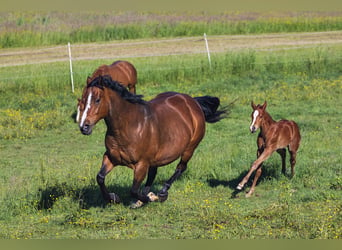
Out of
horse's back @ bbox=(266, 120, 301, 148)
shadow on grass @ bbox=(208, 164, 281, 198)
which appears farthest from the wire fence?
horse's back @ bbox=(266, 120, 301, 148)

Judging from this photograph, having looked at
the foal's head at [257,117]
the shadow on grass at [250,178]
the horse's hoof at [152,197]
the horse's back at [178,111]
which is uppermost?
the horse's back at [178,111]

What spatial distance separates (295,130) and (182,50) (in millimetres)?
17944

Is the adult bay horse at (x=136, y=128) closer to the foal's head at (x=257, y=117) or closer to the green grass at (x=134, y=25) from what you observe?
the foal's head at (x=257, y=117)

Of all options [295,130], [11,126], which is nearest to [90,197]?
[295,130]

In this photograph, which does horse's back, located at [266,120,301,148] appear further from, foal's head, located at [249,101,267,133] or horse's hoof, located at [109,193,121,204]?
horse's hoof, located at [109,193,121,204]

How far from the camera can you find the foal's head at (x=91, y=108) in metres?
8.05

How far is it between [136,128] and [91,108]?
2.78 ft

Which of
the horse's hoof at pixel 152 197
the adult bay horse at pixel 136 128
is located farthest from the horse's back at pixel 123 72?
the horse's hoof at pixel 152 197

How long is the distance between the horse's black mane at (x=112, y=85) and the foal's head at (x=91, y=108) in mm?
30

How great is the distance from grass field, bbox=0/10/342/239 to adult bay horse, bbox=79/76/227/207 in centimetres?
58

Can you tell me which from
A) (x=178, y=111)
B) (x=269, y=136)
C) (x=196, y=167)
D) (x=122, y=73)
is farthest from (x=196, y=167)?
(x=122, y=73)

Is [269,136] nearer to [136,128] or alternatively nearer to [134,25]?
[136,128]

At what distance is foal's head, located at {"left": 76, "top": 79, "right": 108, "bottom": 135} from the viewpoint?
8.05 metres

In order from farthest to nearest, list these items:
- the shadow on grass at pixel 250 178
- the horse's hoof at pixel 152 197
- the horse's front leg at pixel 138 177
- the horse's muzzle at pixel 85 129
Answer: the shadow on grass at pixel 250 178 → the horse's hoof at pixel 152 197 → the horse's front leg at pixel 138 177 → the horse's muzzle at pixel 85 129
